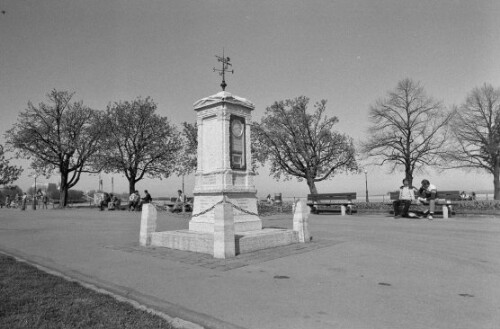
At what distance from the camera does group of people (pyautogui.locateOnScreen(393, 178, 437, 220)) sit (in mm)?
16344

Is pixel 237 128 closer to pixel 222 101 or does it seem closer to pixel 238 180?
pixel 222 101

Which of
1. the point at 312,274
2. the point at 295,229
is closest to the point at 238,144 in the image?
the point at 295,229

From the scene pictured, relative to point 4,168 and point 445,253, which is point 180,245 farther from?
point 4,168

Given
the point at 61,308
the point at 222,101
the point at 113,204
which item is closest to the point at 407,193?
the point at 222,101

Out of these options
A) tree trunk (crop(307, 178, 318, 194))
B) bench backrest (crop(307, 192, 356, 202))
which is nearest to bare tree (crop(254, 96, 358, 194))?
tree trunk (crop(307, 178, 318, 194))

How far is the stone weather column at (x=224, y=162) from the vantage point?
9562 millimetres

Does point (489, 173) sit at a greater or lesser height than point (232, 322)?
greater

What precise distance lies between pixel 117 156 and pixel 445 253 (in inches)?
1200

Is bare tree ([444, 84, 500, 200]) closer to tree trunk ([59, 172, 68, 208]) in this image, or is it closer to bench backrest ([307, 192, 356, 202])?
bench backrest ([307, 192, 356, 202])

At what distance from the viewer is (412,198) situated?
16484 millimetres

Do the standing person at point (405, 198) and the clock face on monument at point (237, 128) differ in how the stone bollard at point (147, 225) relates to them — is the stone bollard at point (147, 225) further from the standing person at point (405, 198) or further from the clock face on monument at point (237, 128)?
the standing person at point (405, 198)

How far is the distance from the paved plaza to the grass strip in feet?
1.21

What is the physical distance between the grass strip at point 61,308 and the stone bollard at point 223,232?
9.05 ft

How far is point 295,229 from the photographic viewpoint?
9.30 metres
